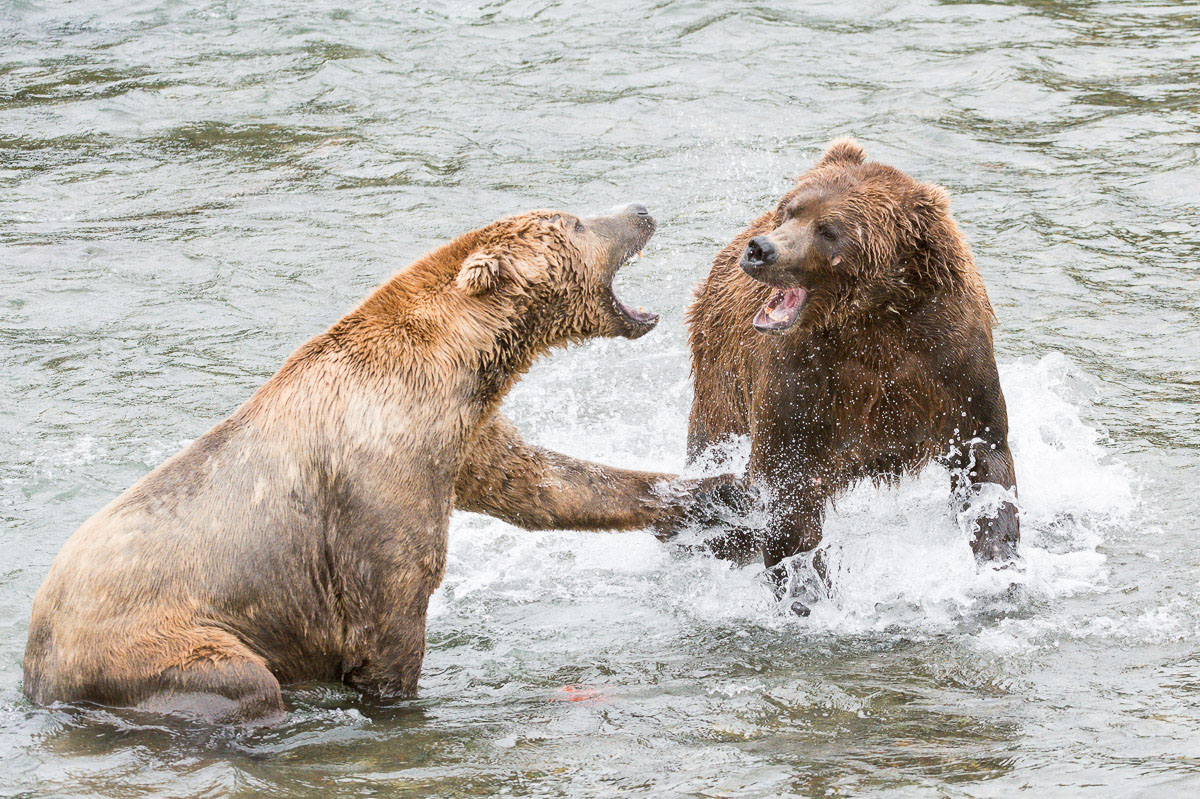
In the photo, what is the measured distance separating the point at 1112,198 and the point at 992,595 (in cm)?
528

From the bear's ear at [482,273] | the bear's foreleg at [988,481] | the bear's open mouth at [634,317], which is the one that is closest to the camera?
the bear's ear at [482,273]

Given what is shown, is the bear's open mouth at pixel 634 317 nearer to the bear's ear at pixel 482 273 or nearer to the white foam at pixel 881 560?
the bear's ear at pixel 482 273

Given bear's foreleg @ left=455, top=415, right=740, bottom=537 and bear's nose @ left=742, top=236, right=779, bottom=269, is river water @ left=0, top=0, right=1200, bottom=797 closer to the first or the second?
bear's foreleg @ left=455, top=415, right=740, bottom=537

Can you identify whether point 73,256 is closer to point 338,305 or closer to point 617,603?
point 338,305

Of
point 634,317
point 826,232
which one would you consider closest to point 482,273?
point 634,317

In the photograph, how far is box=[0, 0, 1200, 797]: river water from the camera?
4.70 m

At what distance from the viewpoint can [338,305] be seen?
9156 millimetres

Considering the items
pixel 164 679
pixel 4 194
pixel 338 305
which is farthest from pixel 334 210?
pixel 164 679

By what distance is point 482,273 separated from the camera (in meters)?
5.34

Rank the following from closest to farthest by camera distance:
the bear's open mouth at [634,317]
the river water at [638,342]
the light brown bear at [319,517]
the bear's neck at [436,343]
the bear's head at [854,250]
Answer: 1. the river water at [638,342]
2. the light brown bear at [319,517]
3. the bear's neck at [436,343]
4. the bear's head at [854,250]
5. the bear's open mouth at [634,317]

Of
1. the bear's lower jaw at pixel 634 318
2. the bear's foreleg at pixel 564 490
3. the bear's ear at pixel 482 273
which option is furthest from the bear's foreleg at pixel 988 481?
the bear's ear at pixel 482 273

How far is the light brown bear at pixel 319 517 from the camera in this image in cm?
496

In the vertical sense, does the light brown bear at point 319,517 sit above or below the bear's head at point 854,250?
below

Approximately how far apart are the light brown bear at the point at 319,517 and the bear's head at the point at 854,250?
0.76 metres
